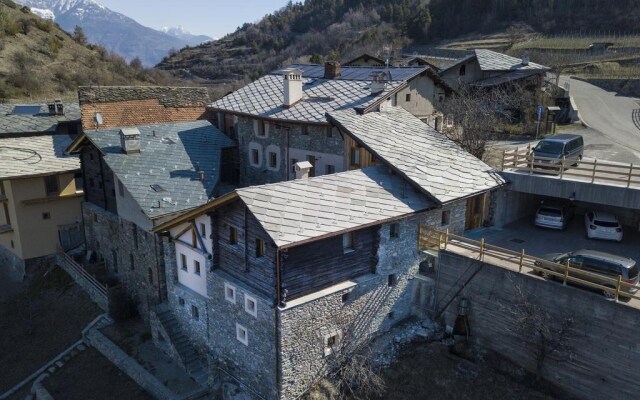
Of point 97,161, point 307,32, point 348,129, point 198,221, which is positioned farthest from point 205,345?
point 307,32

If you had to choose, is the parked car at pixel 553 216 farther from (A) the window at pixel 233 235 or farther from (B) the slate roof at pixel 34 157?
(B) the slate roof at pixel 34 157

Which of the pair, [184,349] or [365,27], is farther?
[365,27]

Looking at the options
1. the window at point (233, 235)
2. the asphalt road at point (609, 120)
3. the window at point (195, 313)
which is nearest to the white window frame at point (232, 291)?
the window at point (233, 235)

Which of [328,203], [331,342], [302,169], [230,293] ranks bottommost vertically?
[331,342]

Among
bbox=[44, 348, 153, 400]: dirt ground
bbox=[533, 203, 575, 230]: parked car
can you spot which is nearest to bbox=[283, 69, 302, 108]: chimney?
bbox=[533, 203, 575, 230]: parked car

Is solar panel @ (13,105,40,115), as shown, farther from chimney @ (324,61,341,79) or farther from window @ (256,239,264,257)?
window @ (256,239,264,257)

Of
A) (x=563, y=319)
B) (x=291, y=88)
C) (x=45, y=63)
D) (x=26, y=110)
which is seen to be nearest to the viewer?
(x=563, y=319)

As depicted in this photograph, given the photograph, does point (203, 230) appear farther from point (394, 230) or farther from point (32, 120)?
point (32, 120)

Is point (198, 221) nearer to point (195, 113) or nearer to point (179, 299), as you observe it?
point (179, 299)

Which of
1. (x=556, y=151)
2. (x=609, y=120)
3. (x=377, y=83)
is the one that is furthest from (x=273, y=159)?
(x=609, y=120)
